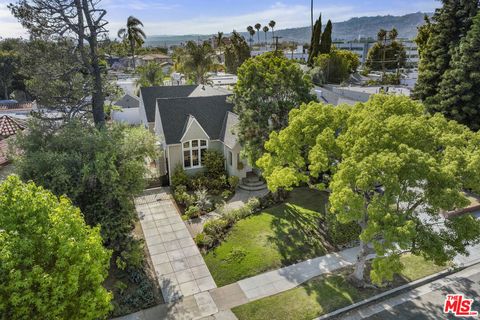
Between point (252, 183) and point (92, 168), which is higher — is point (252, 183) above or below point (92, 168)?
below

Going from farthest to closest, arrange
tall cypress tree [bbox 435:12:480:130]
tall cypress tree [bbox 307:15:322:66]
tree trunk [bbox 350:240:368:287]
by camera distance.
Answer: tall cypress tree [bbox 307:15:322:66], tall cypress tree [bbox 435:12:480:130], tree trunk [bbox 350:240:368:287]

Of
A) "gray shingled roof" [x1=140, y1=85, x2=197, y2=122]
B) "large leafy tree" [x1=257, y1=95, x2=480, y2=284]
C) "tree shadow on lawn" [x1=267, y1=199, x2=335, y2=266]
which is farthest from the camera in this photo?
"gray shingled roof" [x1=140, y1=85, x2=197, y2=122]

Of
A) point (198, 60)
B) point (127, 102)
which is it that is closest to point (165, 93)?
point (127, 102)

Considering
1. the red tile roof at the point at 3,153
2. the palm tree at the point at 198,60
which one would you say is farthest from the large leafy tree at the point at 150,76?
the red tile roof at the point at 3,153

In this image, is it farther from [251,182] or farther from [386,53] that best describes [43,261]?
[386,53]

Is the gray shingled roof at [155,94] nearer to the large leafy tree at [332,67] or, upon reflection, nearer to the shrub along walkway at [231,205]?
the shrub along walkway at [231,205]

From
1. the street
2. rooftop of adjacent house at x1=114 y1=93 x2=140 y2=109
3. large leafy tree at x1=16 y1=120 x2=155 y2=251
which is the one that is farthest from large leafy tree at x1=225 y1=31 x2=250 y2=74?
the street

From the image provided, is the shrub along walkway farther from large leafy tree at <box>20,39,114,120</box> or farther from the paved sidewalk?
large leafy tree at <box>20,39,114,120</box>
